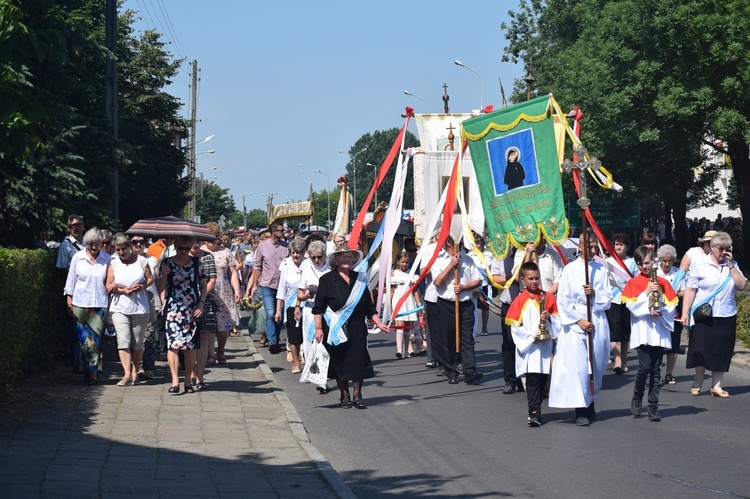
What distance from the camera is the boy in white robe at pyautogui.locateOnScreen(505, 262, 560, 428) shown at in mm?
10617

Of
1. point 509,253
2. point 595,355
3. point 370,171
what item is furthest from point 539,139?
point 370,171

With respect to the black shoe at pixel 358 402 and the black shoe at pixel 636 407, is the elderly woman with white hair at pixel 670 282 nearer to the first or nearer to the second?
the black shoe at pixel 636 407

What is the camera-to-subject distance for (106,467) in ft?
26.4

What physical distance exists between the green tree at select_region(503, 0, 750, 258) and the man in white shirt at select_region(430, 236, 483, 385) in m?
18.8

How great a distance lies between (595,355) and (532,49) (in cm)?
4715

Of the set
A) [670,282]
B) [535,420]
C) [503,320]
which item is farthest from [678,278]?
[535,420]

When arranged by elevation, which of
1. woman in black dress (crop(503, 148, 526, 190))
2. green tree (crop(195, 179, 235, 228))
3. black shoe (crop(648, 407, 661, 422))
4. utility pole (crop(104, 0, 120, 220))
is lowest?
black shoe (crop(648, 407, 661, 422))

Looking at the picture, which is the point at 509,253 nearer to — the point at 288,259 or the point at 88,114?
the point at 288,259

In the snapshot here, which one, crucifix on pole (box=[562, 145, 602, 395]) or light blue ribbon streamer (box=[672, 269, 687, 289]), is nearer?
crucifix on pole (box=[562, 145, 602, 395])

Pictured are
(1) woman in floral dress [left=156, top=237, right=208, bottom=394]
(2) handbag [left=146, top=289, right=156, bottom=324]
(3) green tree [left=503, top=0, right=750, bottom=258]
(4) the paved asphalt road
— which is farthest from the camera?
(3) green tree [left=503, top=0, right=750, bottom=258]

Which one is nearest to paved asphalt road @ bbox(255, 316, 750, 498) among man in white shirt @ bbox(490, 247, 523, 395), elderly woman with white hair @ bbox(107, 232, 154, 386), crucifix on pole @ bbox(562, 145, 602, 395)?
man in white shirt @ bbox(490, 247, 523, 395)

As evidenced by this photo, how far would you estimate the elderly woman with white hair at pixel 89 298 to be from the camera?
1262cm

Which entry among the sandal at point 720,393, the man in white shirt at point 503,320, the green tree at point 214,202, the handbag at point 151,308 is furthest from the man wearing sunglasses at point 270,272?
the green tree at point 214,202

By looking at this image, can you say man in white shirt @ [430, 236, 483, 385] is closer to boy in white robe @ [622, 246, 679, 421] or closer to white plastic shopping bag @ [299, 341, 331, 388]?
white plastic shopping bag @ [299, 341, 331, 388]
